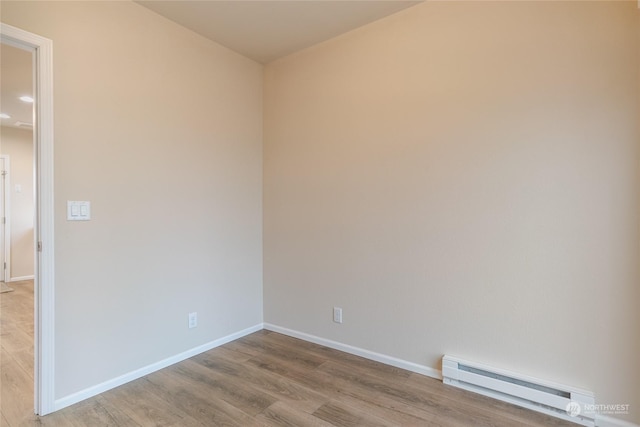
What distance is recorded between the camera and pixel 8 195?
531 cm

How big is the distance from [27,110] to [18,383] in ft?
12.6

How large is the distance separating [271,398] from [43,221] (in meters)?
1.74

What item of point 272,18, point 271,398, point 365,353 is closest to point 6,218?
point 272,18

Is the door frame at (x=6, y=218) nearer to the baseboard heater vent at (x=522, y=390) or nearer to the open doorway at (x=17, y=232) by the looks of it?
the open doorway at (x=17, y=232)

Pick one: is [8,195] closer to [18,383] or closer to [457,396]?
[18,383]

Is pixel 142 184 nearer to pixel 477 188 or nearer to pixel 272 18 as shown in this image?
pixel 272 18

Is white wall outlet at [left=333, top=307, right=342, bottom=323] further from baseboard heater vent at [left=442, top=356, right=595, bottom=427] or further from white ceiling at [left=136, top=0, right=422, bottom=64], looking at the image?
white ceiling at [left=136, top=0, right=422, bottom=64]

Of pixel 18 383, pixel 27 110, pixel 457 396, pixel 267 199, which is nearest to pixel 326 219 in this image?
pixel 267 199

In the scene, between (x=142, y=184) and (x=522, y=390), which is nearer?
(x=522, y=390)

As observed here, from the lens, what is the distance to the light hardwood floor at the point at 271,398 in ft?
6.02

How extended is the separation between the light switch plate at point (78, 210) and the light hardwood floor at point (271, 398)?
1153 millimetres

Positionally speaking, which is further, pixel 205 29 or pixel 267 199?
pixel 267 199

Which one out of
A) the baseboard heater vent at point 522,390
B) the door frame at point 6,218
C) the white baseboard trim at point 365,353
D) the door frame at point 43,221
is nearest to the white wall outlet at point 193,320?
the white baseboard trim at point 365,353

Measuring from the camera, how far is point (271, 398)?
207 centimetres
